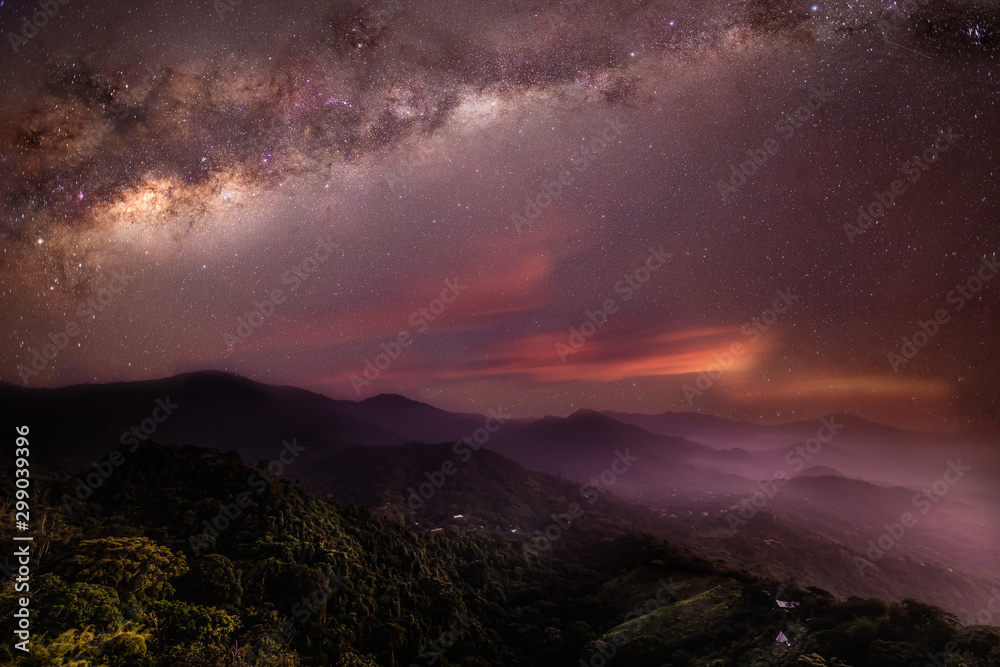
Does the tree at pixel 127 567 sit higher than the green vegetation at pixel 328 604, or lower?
higher

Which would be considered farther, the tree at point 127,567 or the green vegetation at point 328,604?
the tree at point 127,567

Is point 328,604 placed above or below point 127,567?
below

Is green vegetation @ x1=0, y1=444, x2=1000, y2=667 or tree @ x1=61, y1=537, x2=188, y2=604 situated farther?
tree @ x1=61, y1=537, x2=188, y2=604

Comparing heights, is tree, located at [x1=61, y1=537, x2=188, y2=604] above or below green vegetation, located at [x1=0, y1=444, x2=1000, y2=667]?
above

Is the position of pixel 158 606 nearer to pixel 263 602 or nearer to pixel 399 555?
pixel 263 602

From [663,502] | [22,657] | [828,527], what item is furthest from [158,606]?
[828,527]

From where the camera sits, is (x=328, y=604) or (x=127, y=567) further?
(x=328, y=604)

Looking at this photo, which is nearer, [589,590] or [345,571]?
[345,571]

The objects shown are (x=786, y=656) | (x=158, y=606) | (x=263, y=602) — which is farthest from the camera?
(x=786, y=656)
